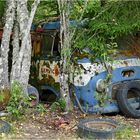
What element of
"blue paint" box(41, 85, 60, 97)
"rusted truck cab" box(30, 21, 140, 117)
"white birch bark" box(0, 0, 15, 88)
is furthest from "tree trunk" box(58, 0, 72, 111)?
"white birch bark" box(0, 0, 15, 88)

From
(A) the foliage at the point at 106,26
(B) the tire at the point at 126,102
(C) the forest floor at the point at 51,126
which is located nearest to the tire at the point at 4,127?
(C) the forest floor at the point at 51,126

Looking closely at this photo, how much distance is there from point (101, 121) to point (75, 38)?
77.8 inches

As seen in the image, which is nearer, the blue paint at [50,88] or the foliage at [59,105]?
the foliage at [59,105]

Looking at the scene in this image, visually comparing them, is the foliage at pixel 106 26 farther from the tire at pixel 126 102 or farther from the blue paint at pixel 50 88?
→ the blue paint at pixel 50 88

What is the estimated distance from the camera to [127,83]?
853 centimetres

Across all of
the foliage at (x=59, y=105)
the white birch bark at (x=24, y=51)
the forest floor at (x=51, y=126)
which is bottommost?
the forest floor at (x=51, y=126)

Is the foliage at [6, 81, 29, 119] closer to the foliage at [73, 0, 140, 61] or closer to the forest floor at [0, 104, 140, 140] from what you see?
the forest floor at [0, 104, 140, 140]

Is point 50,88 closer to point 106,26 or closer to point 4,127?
point 106,26

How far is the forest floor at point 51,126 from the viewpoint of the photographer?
6578 millimetres

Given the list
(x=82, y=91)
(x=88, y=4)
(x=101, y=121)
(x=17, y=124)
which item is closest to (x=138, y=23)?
(x=88, y=4)

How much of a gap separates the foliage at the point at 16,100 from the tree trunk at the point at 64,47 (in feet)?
3.17

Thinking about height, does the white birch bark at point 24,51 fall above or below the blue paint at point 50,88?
above

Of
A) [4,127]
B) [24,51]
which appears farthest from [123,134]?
[24,51]

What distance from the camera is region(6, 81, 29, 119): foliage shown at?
23.4ft
